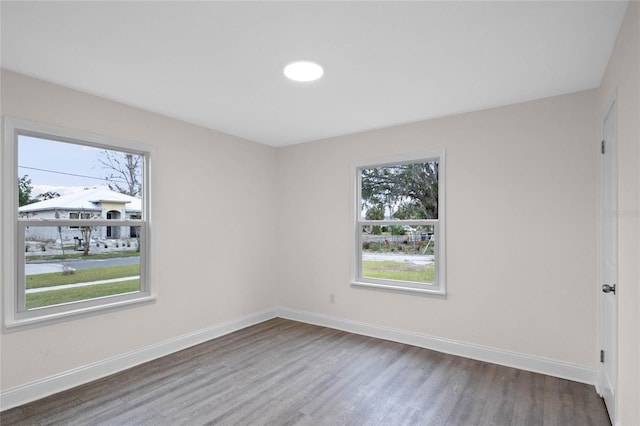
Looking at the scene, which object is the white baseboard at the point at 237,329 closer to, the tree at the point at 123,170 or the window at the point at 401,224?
the window at the point at 401,224

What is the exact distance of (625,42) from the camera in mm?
1896

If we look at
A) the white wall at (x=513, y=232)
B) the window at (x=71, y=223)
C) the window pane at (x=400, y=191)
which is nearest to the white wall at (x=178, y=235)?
the window at (x=71, y=223)

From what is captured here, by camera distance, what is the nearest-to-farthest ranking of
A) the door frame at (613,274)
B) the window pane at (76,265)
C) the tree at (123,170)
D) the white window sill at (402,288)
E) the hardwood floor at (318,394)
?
the door frame at (613,274)
the hardwood floor at (318,394)
the window pane at (76,265)
the tree at (123,170)
the white window sill at (402,288)

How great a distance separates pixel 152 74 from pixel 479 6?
2337 mm

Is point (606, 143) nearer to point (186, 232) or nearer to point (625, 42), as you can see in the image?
point (625, 42)

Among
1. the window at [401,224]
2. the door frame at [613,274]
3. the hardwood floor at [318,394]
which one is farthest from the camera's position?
the window at [401,224]

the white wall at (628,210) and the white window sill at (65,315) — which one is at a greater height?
the white wall at (628,210)

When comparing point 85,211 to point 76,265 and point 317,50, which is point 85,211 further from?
point 317,50

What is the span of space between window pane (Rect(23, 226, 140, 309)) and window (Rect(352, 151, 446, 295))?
261cm

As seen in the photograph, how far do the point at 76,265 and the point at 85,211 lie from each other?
493 millimetres

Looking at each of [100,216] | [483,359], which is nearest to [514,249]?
[483,359]

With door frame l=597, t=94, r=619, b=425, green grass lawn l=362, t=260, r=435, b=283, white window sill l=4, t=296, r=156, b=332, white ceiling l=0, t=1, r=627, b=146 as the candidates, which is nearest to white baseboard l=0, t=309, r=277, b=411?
white window sill l=4, t=296, r=156, b=332

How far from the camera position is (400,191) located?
164 inches

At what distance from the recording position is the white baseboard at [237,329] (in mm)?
2672
